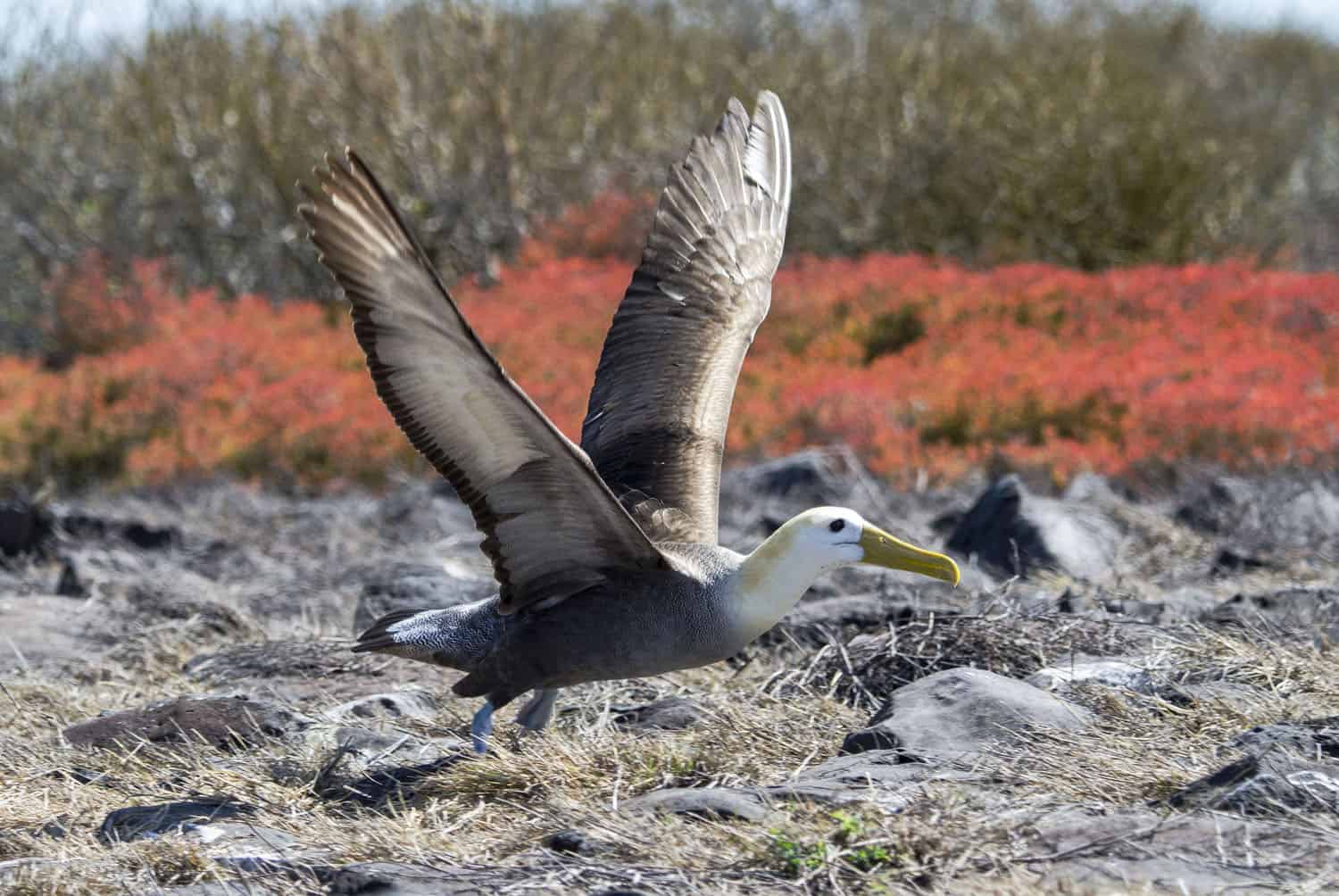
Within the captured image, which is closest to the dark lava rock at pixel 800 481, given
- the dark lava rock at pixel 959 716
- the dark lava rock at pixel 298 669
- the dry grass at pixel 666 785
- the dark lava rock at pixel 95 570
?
the dark lava rock at pixel 95 570

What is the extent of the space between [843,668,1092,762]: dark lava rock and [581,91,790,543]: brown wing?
2.60 ft

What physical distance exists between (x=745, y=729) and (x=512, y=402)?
103cm

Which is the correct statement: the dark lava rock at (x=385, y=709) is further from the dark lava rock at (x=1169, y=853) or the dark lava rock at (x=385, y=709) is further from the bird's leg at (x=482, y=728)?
the dark lava rock at (x=1169, y=853)

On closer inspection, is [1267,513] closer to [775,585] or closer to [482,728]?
[775,585]

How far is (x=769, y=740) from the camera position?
4160 mm

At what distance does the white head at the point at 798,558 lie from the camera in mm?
4176

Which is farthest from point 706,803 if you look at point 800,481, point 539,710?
point 800,481

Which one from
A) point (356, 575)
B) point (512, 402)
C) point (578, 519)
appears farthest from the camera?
point (356, 575)

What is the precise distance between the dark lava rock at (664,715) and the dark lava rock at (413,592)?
1019 mm

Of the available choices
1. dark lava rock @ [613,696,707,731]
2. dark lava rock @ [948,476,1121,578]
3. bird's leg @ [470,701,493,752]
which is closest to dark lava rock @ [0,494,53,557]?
dark lava rock @ [948,476,1121,578]

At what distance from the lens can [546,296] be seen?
13.6 metres

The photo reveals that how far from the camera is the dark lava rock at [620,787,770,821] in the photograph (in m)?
3.44

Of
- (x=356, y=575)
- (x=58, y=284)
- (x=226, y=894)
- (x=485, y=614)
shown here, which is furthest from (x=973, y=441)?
(x=58, y=284)

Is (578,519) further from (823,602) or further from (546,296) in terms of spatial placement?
(546,296)
